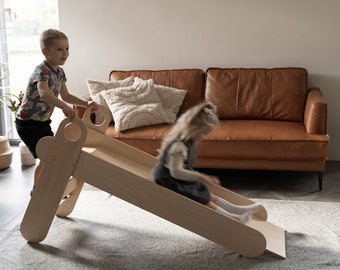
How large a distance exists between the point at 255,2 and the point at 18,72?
2350 mm

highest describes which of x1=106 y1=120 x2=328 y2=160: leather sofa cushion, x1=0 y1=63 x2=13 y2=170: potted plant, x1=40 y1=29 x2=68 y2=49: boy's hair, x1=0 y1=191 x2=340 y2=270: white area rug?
x1=40 y1=29 x2=68 y2=49: boy's hair

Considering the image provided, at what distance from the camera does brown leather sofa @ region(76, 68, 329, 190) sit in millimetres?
3115

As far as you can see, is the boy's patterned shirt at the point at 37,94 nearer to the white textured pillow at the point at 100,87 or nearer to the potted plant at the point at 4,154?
the white textured pillow at the point at 100,87

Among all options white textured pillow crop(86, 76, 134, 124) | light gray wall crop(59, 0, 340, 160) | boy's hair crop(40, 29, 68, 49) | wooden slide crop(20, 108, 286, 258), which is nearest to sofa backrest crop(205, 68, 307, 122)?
light gray wall crop(59, 0, 340, 160)

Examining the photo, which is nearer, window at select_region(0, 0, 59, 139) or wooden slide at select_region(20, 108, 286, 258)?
wooden slide at select_region(20, 108, 286, 258)

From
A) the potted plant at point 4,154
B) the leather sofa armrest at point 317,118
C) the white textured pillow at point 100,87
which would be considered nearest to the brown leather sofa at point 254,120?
the leather sofa armrest at point 317,118

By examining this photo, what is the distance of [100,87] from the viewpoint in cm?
364

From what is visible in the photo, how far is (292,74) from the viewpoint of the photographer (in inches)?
146

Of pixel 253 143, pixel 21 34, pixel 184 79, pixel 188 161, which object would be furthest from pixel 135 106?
pixel 21 34

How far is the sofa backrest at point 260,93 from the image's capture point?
3.66m

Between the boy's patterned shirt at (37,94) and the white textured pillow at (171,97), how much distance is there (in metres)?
1.16

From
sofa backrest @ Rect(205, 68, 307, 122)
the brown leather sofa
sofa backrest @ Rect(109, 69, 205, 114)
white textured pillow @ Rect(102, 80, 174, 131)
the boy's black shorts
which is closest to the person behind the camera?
the boy's black shorts

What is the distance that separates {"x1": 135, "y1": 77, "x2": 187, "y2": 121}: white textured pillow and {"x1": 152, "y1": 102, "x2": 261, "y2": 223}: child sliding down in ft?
4.58

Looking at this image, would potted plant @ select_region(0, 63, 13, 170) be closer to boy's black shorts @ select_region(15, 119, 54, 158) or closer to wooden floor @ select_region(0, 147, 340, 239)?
wooden floor @ select_region(0, 147, 340, 239)
